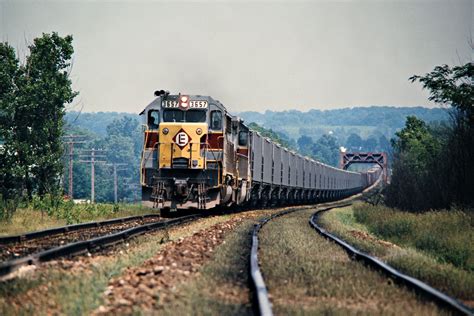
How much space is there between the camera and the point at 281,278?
828 centimetres

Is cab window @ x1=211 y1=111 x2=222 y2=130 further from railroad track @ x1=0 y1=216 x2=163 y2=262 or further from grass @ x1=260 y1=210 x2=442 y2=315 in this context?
grass @ x1=260 y1=210 x2=442 y2=315

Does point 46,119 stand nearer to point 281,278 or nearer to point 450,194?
point 450,194

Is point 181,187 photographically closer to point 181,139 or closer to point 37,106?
point 181,139

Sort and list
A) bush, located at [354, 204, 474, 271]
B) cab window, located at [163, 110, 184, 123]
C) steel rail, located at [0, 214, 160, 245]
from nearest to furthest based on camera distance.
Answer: steel rail, located at [0, 214, 160, 245], bush, located at [354, 204, 474, 271], cab window, located at [163, 110, 184, 123]

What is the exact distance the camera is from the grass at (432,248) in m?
8.75

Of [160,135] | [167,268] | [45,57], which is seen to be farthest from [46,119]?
[167,268]

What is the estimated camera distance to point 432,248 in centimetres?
1491

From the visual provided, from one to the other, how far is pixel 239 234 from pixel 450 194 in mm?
12191

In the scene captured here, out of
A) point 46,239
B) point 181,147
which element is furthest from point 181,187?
point 46,239

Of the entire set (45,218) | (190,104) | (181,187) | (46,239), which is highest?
(190,104)

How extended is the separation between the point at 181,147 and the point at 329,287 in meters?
13.3

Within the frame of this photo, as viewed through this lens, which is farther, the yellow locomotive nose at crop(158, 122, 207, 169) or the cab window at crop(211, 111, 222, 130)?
the cab window at crop(211, 111, 222, 130)

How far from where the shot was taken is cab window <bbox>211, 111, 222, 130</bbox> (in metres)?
21.2

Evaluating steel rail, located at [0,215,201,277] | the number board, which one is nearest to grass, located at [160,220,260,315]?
steel rail, located at [0,215,201,277]
